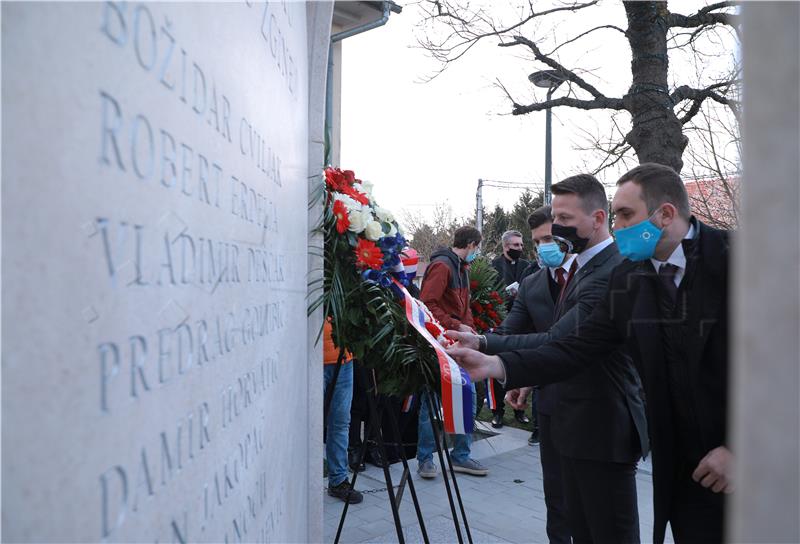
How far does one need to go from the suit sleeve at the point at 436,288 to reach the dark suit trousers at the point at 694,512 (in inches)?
116

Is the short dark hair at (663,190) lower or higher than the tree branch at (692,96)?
lower

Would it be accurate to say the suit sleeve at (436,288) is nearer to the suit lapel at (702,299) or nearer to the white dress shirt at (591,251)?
the white dress shirt at (591,251)

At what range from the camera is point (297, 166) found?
244 centimetres

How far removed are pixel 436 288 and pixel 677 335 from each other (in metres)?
3.07

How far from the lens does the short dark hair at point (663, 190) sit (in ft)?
8.36

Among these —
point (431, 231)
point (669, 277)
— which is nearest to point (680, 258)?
point (669, 277)

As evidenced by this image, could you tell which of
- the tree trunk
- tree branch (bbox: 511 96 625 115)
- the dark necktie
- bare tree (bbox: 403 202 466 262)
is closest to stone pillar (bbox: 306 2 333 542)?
the dark necktie

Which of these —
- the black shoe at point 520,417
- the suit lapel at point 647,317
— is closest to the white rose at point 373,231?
the suit lapel at point 647,317

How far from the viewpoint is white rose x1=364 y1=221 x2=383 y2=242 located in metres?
3.12

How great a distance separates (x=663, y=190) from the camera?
2562 millimetres

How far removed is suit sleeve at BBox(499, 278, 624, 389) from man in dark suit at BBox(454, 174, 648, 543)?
0.40ft

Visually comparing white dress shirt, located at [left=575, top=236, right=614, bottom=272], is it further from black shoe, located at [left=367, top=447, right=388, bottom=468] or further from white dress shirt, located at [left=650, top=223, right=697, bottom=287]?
black shoe, located at [left=367, top=447, right=388, bottom=468]

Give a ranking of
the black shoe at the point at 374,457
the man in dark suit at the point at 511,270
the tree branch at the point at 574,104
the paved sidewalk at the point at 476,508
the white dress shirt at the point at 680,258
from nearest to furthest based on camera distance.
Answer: the white dress shirt at the point at 680,258
the paved sidewalk at the point at 476,508
the black shoe at the point at 374,457
the man in dark suit at the point at 511,270
the tree branch at the point at 574,104

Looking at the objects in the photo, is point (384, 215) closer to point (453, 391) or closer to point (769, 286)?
point (453, 391)
